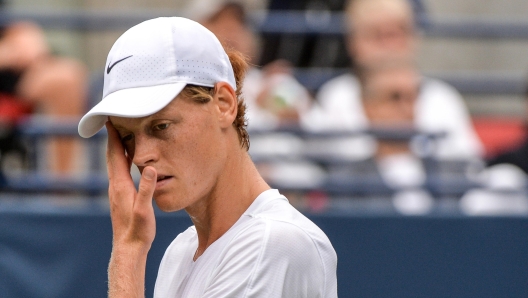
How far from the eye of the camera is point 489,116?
255 inches

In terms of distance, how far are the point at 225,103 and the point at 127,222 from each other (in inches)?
14.4

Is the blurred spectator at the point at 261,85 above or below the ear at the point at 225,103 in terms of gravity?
below

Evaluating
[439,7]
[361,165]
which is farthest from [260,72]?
[439,7]

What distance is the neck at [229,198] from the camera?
1.94m

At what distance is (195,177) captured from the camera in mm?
1879

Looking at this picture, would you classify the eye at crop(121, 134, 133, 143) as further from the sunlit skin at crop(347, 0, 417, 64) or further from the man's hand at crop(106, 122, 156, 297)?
the sunlit skin at crop(347, 0, 417, 64)

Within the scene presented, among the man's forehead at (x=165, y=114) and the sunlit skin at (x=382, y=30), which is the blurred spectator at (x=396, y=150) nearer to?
the sunlit skin at (x=382, y=30)

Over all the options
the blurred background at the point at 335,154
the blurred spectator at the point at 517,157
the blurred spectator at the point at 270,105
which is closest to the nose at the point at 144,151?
the blurred background at the point at 335,154

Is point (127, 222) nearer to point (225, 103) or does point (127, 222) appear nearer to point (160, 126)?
point (160, 126)

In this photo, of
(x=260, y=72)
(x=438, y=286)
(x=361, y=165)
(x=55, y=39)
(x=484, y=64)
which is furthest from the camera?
(x=484, y=64)

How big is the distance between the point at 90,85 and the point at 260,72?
44.5 inches

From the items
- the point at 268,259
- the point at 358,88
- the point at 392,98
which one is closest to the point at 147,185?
the point at 268,259

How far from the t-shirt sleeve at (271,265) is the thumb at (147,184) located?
230 mm

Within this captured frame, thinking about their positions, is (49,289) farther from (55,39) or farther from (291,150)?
(55,39)
